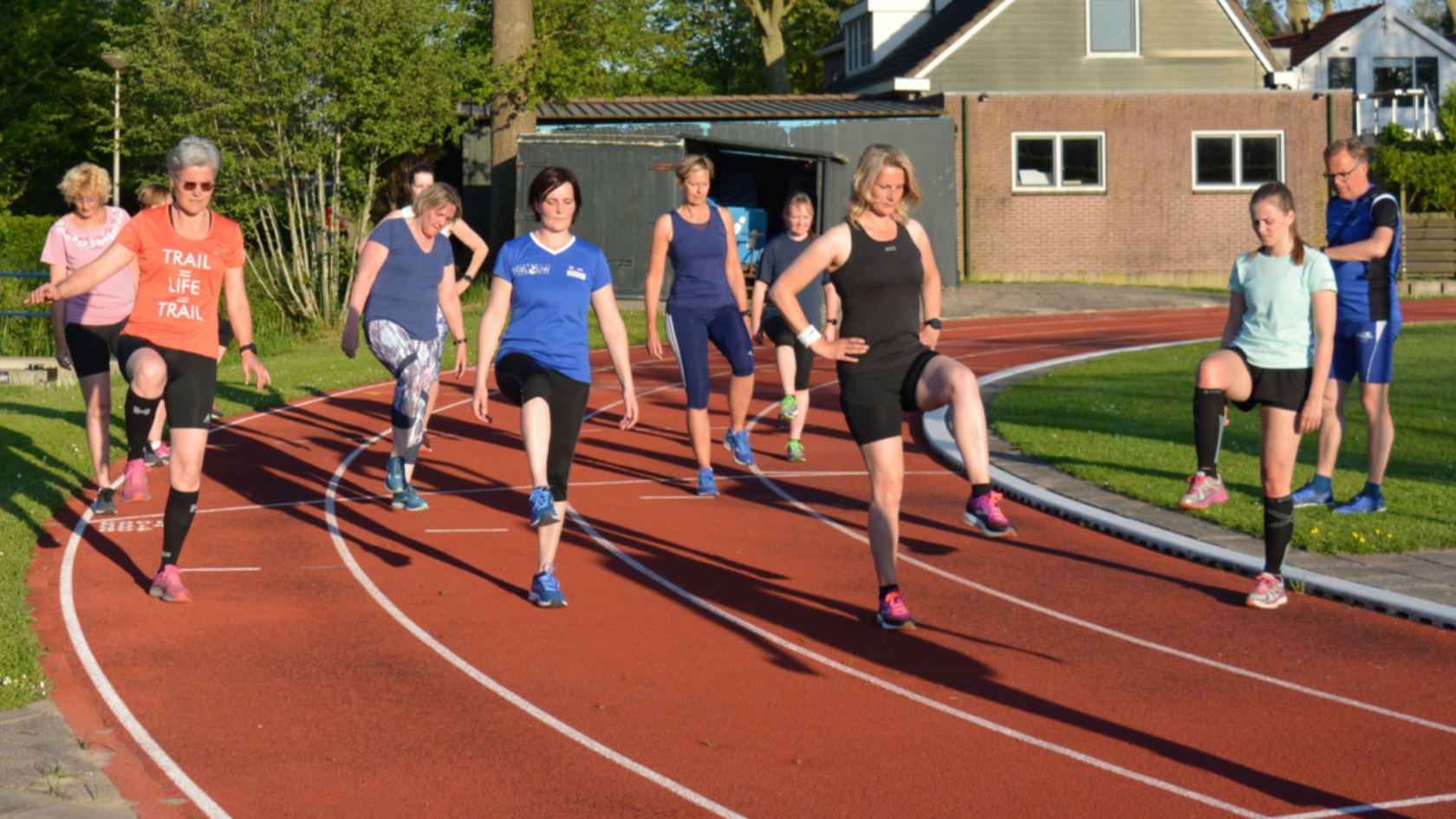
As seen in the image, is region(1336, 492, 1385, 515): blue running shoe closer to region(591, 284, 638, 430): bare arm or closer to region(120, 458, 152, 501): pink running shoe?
region(591, 284, 638, 430): bare arm

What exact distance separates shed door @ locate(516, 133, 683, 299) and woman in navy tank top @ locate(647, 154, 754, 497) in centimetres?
1604

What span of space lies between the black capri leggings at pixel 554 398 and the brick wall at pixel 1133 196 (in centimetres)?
2649

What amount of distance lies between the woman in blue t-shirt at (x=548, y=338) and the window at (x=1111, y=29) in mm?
29945

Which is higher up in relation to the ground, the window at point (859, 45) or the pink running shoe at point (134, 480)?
the window at point (859, 45)

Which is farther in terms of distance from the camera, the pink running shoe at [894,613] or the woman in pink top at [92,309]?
the woman in pink top at [92,309]

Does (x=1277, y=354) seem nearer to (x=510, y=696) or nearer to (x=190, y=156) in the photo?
(x=510, y=696)

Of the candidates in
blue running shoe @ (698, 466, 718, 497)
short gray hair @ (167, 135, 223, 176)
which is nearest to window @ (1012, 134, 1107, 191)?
blue running shoe @ (698, 466, 718, 497)

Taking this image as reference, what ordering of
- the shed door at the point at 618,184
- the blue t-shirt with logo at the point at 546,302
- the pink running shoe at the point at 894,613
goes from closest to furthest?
the pink running shoe at the point at 894,613
the blue t-shirt with logo at the point at 546,302
the shed door at the point at 618,184

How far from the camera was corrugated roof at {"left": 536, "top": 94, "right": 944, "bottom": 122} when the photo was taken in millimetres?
28688

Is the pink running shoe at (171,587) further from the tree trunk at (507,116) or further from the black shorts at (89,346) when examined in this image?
the tree trunk at (507,116)

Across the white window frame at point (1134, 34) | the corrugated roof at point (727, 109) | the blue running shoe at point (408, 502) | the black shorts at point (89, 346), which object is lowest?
the blue running shoe at point (408, 502)

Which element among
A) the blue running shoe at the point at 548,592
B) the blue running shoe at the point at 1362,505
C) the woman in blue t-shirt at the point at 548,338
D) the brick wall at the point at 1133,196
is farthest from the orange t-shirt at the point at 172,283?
the brick wall at the point at 1133,196

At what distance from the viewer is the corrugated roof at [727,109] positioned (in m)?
28.7

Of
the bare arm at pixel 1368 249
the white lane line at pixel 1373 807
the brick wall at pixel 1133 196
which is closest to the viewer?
the white lane line at pixel 1373 807
